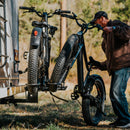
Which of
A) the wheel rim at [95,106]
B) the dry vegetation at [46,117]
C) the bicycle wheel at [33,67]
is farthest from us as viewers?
the wheel rim at [95,106]

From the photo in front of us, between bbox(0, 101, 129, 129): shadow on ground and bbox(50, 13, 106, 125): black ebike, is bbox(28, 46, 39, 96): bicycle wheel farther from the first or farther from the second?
bbox(0, 101, 129, 129): shadow on ground

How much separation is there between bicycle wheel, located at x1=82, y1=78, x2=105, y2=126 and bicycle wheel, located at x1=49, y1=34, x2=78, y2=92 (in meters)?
0.73

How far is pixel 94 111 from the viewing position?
16.4ft

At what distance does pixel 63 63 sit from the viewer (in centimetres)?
406

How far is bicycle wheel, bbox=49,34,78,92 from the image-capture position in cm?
400

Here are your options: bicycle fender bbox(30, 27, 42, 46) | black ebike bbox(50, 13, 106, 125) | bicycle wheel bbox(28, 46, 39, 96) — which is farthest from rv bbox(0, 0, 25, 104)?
black ebike bbox(50, 13, 106, 125)

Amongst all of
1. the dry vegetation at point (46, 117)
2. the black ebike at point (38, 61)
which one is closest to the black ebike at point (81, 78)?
the black ebike at point (38, 61)

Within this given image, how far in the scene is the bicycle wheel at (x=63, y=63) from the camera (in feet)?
13.1

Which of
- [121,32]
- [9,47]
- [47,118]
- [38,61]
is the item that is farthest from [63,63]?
[47,118]

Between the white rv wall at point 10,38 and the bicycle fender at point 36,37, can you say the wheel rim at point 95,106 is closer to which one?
the white rv wall at point 10,38

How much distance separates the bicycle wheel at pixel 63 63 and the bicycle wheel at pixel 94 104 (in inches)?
28.6

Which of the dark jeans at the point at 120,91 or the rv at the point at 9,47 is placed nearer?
the rv at the point at 9,47

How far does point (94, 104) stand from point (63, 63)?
117 cm

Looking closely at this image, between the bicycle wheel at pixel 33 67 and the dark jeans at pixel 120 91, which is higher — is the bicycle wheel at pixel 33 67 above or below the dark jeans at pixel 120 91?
above
